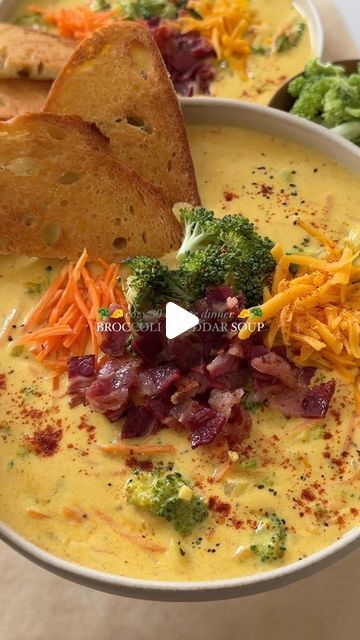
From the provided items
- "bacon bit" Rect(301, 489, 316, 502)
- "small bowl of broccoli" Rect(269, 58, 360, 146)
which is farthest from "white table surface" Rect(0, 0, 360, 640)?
"small bowl of broccoli" Rect(269, 58, 360, 146)

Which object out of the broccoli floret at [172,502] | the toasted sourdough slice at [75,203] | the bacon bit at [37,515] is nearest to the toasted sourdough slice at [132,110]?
the toasted sourdough slice at [75,203]

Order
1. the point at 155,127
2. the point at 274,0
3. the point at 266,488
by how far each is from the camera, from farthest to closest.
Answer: the point at 274,0, the point at 155,127, the point at 266,488

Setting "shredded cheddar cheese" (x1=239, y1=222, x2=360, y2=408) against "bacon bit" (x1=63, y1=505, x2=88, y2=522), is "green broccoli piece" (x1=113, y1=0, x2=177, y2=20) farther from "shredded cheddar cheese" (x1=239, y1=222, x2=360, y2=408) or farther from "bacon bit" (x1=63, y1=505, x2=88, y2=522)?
"bacon bit" (x1=63, y1=505, x2=88, y2=522)

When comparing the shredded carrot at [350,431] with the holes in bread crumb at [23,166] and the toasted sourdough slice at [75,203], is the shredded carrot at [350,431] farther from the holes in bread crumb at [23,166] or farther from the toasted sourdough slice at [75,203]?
the holes in bread crumb at [23,166]

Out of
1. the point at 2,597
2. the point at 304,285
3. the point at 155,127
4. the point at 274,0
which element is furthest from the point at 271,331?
the point at 274,0

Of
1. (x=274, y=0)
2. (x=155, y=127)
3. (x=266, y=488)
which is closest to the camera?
(x=266, y=488)

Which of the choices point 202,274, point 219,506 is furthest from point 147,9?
point 219,506

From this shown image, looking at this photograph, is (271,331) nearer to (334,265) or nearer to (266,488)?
(334,265)
